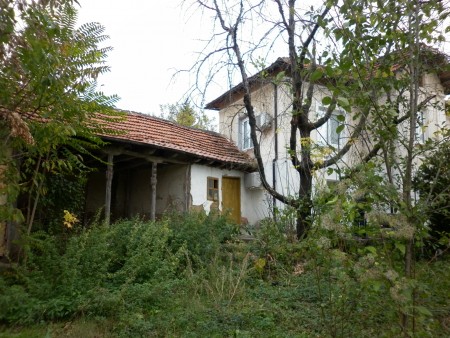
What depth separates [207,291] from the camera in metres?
5.86

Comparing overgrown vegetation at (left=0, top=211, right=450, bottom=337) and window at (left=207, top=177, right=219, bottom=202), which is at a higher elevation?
window at (left=207, top=177, right=219, bottom=202)

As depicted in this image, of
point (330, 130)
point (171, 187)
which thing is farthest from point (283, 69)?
point (171, 187)

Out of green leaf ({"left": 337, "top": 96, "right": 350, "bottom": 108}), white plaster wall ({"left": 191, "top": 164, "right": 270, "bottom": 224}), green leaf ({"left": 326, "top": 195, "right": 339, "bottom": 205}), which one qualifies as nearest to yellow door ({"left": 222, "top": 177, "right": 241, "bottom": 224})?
white plaster wall ({"left": 191, "top": 164, "right": 270, "bottom": 224})

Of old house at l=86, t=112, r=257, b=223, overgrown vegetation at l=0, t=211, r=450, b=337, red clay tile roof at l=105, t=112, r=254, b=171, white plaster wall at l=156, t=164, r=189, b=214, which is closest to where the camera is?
overgrown vegetation at l=0, t=211, r=450, b=337

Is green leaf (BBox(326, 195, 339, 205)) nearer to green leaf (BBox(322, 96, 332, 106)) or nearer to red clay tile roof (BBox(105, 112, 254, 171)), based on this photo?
green leaf (BBox(322, 96, 332, 106))

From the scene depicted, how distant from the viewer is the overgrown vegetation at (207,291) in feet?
10.7

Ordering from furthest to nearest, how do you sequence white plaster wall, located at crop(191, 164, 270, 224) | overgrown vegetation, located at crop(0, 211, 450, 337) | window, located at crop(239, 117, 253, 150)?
window, located at crop(239, 117, 253, 150) → white plaster wall, located at crop(191, 164, 270, 224) → overgrown vegetation, located at crop(0, 211, 450, 337)

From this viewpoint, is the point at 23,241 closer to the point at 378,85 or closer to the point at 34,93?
the point at 34,93

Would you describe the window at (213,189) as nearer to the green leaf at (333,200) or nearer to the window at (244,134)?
the window at (244,134)

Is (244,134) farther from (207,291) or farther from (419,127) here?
(419,127)

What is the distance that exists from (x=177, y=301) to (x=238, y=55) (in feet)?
16.4

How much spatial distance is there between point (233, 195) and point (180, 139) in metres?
2.56

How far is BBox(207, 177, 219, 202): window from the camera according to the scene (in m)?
12.9

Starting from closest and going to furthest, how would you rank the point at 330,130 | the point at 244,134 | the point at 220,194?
the point at 330,130
the point at 220,194
the point at 244,134
